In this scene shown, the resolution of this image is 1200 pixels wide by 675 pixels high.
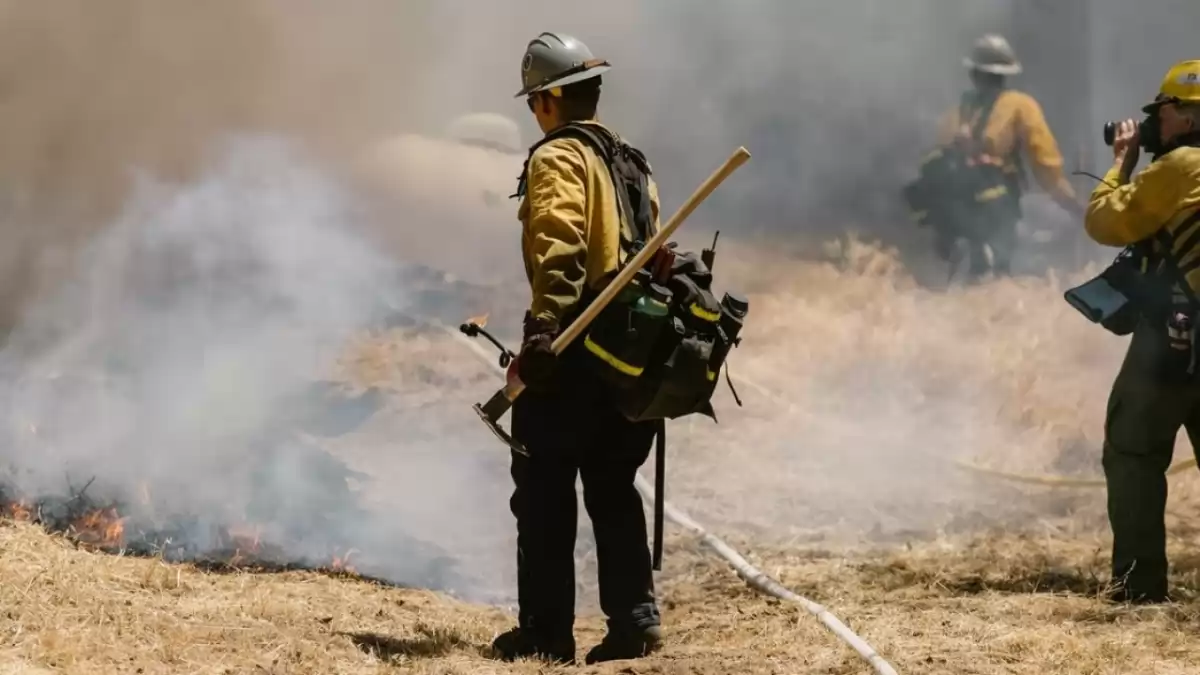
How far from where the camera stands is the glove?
4.09m

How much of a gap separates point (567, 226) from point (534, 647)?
1.33 meters

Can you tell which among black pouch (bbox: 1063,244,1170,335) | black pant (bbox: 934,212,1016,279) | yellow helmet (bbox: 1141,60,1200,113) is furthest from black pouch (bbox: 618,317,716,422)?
black pant (bbox: 934,212,1016,279)

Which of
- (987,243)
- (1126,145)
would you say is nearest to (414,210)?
(987,243)

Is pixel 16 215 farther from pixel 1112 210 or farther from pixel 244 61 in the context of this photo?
pixel 1112 210

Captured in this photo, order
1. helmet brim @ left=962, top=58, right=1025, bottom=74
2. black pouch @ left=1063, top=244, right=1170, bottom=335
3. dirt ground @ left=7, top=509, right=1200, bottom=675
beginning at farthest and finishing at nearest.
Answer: helmet brim @ left=962, top=58, right=1025, bottom=74 → black pouch @ left=1063, top=244, right=1170, bottom=335 → dirt ground @ left=7, top=509, right=1200, bottom=675

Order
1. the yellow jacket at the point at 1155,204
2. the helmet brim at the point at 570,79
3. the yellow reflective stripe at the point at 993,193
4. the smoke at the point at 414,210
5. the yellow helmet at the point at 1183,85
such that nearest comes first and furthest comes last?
the helmet brim at the point at 570,79
the yellow jacket at the point at 1155,204
the yellow helmet at the point at 1183,85
the smoke at the point at 414,210
the yellow reflective stripe at the point at 993,193

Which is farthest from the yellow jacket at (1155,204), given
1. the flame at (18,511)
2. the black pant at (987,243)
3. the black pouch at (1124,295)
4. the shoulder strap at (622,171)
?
the black pant at (987,243)

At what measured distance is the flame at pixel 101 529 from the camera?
16.9 feet

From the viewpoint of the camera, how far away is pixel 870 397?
29.8 ft

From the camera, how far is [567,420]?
436cm

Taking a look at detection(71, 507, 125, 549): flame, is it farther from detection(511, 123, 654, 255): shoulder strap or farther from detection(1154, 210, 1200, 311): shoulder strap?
detection(1154, 210, 1200, 311): shoulder strap

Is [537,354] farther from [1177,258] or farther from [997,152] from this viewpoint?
[997,152]

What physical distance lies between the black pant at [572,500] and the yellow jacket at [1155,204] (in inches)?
74.8

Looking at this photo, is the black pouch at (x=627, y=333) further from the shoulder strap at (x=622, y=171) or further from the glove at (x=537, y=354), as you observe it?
the shoulder strap at (x=622, y=171)
